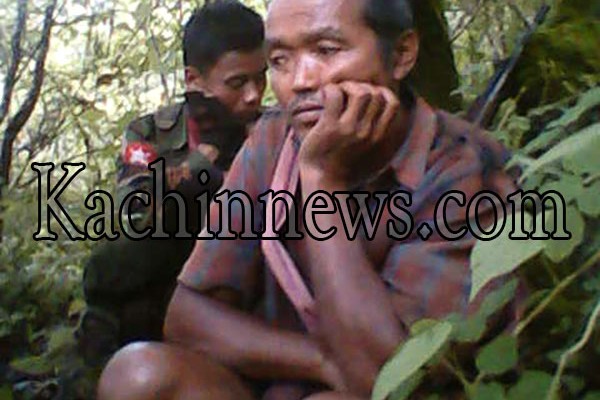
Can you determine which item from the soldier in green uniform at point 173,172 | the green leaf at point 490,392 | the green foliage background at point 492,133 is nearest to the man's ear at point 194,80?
the soldier in green uniform at point 173,172

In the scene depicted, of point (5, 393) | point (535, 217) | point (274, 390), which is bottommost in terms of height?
point (5, 393)

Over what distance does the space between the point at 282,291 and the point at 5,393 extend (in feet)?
4.63

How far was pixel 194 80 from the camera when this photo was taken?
138 inches

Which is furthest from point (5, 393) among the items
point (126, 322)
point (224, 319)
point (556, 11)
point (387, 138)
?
point (556, 11)

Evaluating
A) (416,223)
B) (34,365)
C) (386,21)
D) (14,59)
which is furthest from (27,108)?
(416,223)

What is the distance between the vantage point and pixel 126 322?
3.43 m

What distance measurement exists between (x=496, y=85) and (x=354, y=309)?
147 centimetres

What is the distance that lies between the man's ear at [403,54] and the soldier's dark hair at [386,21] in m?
0.01

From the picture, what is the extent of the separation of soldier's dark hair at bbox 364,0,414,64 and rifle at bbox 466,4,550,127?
3.00ft

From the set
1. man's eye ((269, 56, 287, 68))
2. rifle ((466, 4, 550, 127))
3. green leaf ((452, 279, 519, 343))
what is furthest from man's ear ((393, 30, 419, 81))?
rifle ((466, 4, 550, 127))

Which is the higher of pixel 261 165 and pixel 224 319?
pixel 261 165

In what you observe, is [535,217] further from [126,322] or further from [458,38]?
[458,38]

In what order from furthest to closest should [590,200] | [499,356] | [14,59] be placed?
[14,59]
[499,356]
[590,200]

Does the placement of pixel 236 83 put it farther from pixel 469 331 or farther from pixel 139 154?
pixel 469 331
